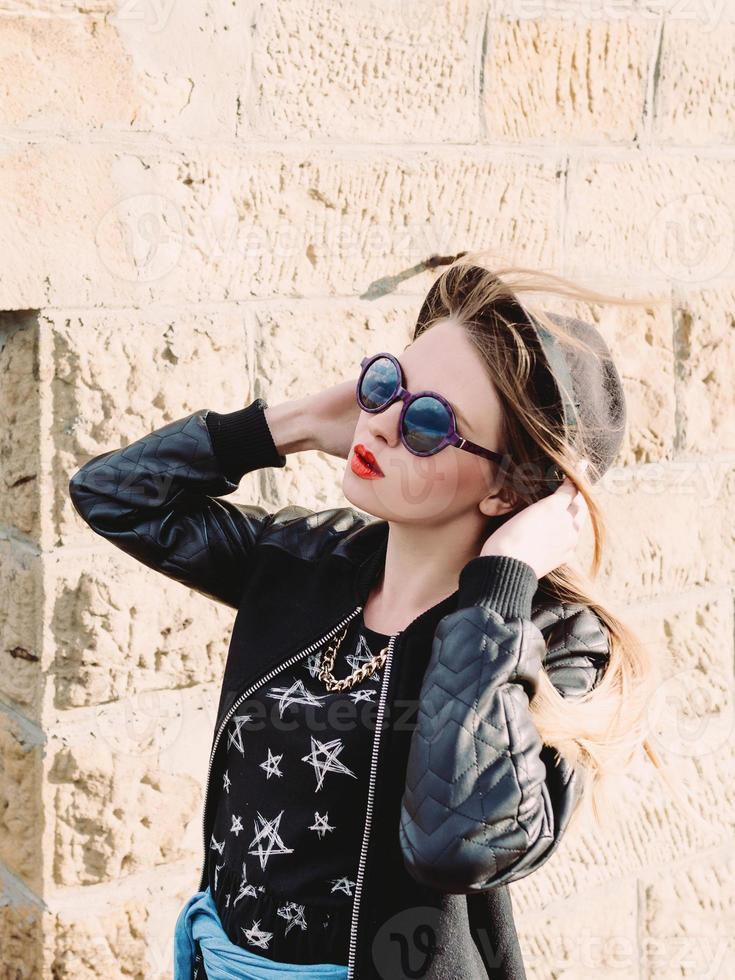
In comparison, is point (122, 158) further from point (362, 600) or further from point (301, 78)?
point (362, 600)

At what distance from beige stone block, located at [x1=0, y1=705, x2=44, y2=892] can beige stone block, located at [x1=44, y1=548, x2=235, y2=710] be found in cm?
11

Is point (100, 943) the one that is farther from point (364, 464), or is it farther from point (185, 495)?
point (364, 464)

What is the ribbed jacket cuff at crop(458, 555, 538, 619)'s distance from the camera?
1.62m

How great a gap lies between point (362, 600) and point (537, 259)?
1.11 meters

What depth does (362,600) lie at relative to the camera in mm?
1830

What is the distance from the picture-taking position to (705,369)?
2.93m

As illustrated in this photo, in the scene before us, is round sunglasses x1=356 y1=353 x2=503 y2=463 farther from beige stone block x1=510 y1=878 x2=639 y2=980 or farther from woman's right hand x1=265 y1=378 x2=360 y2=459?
beige stone block x1=510 y1=878 x2=639 y2=980

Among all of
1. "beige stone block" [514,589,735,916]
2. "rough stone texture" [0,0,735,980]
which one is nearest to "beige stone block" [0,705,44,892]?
"rough stone texture" [0,0,735,980]

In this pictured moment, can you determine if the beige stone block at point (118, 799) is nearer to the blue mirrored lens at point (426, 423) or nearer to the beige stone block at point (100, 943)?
the beige stone block at point (100, 943)

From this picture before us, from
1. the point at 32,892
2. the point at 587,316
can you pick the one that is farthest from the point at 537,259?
the point at 32,892

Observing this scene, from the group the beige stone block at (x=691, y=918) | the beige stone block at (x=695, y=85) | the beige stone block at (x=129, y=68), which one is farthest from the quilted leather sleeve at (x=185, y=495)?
the beige stone block at (x=691, y=918)

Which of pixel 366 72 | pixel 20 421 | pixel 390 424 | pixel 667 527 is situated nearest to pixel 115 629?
pixel 20 421

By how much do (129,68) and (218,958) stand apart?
1451 millimetres

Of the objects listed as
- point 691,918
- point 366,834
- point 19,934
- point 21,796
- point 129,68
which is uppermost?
point 129,68
